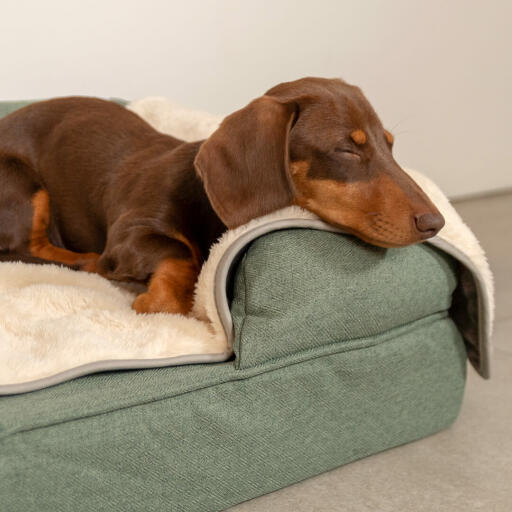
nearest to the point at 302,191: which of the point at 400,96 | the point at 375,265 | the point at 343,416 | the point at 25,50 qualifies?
the point at 375,265

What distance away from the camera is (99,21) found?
407 cm

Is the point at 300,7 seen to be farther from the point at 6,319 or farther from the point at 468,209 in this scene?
the point at 6,319

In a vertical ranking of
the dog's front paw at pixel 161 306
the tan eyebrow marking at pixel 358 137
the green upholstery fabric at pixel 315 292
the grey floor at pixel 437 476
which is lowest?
the grey floor at pixel 437 476

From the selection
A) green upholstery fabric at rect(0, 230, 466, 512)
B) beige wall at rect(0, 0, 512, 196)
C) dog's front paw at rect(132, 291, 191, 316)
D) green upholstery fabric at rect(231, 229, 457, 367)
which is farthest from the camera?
beige wall at rect(0, 0, 512, 196)

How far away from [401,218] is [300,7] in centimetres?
356

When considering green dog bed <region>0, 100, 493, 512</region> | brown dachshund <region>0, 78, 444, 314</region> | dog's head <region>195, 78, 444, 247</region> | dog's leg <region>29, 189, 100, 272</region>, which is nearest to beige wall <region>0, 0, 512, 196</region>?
brown dachshund <region>0, 78, 444, 314</region>

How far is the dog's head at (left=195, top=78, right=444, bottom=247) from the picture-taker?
5.78 feet

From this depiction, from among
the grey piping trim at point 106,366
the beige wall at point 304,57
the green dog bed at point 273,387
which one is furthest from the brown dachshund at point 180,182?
the beige wall at point 304,57

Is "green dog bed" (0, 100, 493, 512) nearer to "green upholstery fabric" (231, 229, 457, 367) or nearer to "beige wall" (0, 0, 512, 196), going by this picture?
"green upholstery fabric" (231, 229, 457, 367)

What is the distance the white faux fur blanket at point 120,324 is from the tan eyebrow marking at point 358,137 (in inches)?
9.6

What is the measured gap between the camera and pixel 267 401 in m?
1.73

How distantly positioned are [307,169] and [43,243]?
51.5 inches

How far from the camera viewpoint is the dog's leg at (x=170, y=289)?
78.7 inches

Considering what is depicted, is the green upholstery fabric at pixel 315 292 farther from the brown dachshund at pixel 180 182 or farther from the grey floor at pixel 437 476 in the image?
the grey floor at pixel 437 476
